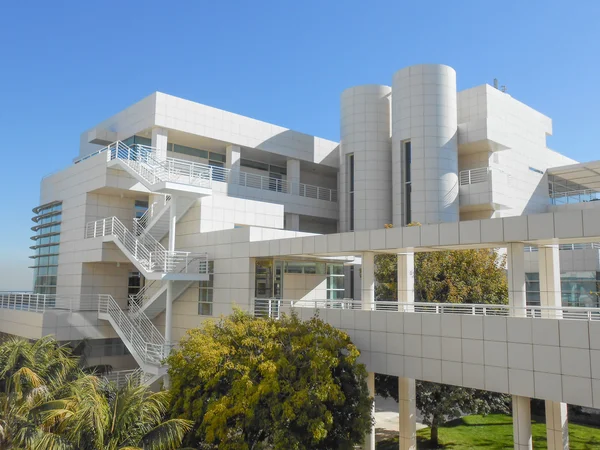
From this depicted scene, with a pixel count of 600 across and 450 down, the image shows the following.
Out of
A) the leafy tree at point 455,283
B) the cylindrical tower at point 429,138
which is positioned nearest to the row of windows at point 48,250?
the leafy tree at point 455,283

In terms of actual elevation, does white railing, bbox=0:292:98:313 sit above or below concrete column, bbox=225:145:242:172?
below

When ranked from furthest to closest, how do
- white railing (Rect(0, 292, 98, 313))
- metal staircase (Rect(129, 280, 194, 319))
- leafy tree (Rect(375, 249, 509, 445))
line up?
1. white railing (Rect(0, 292, 98, 313))
2. metal staircase (Rect(129, 280, 194, 319))
3. leafy tree (Rect(375, 249, 509, 445))

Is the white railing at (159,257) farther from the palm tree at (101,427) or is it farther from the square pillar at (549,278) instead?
the square pillar at (549,278)

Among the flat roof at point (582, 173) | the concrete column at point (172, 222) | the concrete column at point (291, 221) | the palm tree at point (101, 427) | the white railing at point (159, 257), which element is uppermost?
the flat roof at point (582, 173)

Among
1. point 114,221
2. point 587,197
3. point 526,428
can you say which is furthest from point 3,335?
point 587,197

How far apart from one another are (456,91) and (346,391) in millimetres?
26070

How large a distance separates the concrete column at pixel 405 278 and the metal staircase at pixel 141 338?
400 inches

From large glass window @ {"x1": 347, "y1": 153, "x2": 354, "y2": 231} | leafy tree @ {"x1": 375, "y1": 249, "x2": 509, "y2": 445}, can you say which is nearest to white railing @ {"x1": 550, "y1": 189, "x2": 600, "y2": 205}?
large glass window @ {"x1": 347, "y1": 153, "x2": 354, "y2": 231}

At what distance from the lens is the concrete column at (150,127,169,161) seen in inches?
1216

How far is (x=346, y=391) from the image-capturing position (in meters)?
15.8

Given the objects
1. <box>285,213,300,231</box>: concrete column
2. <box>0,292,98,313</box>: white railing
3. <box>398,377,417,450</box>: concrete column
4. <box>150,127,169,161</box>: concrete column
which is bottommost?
<box>398,377,417,450</box>: concrete column

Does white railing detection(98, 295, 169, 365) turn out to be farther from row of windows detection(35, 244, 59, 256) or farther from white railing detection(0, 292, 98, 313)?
row of windows detection(35, 244, 59, 256)

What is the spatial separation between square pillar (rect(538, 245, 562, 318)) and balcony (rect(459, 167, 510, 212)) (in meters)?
16.8

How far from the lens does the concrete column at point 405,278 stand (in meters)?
19.3
